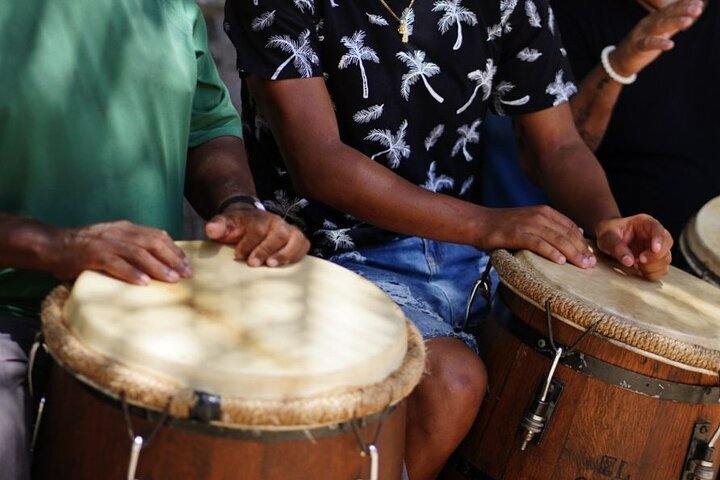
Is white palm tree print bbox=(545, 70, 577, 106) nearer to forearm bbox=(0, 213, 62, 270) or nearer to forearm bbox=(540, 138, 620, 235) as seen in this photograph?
forearm bbox=(540, 138, 620, 235)

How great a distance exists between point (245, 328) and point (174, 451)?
0.22m

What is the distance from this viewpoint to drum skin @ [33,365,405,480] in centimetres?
158

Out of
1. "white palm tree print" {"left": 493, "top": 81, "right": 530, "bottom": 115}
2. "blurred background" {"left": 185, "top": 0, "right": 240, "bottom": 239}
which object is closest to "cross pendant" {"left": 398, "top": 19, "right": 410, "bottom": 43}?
"white palm tree print" {"left": 493, "top": 81, "right": 530, "bottom": 115}

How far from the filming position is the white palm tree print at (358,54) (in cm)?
247

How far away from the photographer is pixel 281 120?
7.96 ft

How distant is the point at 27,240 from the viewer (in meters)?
1.80

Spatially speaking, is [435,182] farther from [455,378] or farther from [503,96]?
[455,378]

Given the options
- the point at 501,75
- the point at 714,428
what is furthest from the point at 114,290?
the point at 501,75

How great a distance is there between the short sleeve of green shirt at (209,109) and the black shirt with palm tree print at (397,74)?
9cm

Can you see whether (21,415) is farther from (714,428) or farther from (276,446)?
(714,428)

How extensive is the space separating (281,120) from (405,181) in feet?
1.05

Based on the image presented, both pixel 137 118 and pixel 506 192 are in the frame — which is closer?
pixel 137 118

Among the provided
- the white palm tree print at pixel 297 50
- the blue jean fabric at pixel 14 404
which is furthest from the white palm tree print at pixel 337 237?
the blue jean fabric at pixel 14 404

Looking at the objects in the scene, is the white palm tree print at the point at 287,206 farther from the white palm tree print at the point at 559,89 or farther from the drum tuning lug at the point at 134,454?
the drum tuning lug at the point at 134,454
